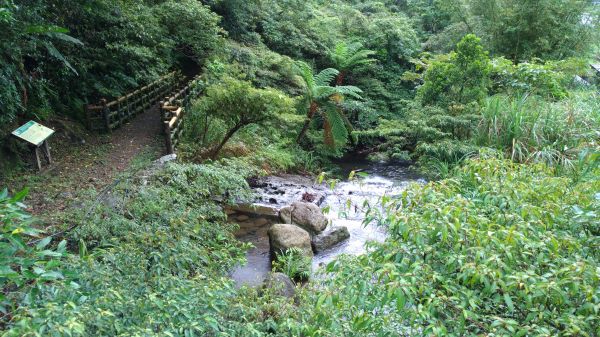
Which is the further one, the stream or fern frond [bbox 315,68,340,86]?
fern frond [bbox 315,68,340,86]

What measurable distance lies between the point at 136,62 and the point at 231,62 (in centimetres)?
295

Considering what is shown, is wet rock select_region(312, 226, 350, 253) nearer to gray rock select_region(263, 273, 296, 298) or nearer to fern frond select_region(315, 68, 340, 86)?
gray rock select_region(263, 273, 296, 298)

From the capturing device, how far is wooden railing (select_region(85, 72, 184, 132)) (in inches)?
373

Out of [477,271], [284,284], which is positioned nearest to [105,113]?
[284,284]

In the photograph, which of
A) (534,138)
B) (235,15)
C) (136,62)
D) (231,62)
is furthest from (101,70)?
(534,138)

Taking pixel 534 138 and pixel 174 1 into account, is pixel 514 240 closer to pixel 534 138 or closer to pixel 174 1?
pixel 534 138

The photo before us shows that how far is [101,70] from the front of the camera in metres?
10.4

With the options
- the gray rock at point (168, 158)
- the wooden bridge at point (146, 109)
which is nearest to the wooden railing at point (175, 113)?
the wooden bridge at point (146, 109)

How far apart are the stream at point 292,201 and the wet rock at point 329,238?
0.29 feet

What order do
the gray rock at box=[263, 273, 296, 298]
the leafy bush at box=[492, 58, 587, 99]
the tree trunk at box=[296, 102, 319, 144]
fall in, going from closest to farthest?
1. the gray rock at box=[263, 273, 296, 298]
2. the leafy bush at box=[492, 58, 587, 99]
3. the tree trunk at box=[296, 102, 319, 144]

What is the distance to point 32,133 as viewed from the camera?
6.87 metres

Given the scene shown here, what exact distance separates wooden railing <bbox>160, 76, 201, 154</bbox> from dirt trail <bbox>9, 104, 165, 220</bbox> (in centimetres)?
35

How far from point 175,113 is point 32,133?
304 cm

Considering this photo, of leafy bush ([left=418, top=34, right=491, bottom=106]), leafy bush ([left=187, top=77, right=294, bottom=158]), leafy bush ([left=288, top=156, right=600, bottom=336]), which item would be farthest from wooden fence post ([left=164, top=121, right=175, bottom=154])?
leafy bush ([left=418, top=34, right=491, bottom=106])
